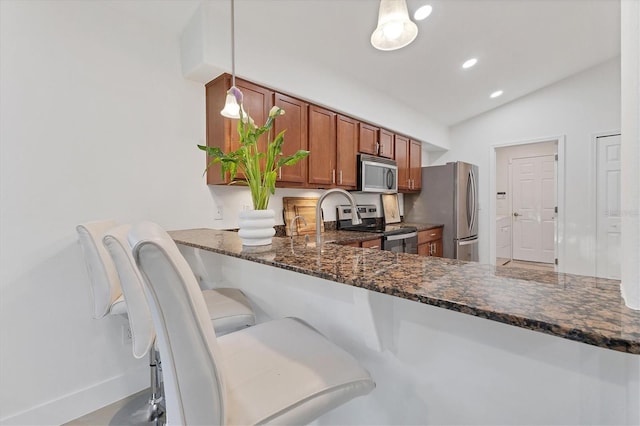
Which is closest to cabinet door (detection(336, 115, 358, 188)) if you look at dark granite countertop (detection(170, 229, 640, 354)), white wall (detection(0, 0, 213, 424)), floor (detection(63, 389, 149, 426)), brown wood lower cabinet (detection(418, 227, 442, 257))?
brown wood lower cabinet (detection(418, 227, 442, 257))

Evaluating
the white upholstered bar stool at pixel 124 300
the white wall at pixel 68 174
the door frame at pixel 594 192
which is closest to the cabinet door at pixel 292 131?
the white wall at pixel 68 174

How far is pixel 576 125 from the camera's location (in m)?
4.12

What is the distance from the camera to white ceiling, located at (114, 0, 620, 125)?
2.09 meters

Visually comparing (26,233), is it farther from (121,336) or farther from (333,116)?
(333,116)

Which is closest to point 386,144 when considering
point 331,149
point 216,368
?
point 331,149

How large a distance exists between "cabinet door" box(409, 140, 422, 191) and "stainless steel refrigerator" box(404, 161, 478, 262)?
0.11 meters

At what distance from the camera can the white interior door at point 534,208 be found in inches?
224

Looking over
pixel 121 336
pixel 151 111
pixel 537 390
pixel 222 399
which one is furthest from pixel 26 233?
pixel 537 390

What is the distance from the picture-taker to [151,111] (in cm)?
208

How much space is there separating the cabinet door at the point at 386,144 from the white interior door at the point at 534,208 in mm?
3925

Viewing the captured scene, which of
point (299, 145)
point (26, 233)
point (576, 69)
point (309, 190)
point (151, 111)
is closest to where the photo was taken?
point (26, 233)

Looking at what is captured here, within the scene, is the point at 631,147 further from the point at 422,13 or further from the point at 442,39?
the point at 442,39

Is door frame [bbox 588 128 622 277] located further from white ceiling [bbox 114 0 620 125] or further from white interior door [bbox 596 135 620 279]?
white ceiling [bbox 114 0 620 125]

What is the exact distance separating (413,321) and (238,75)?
2063 millimetres
